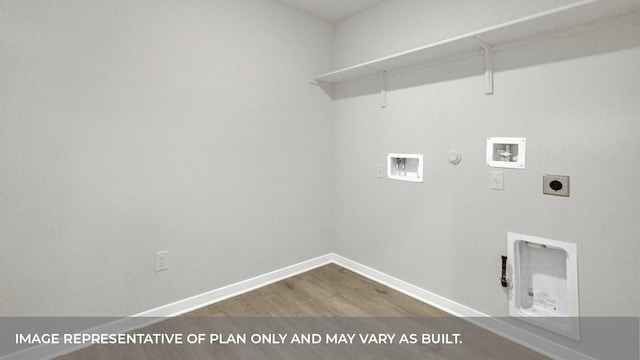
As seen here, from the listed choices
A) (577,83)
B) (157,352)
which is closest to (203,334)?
(157,352)

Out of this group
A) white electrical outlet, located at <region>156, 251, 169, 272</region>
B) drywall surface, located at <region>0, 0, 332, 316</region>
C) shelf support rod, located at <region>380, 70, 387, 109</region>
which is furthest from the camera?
shelf support rod, located at <region>380, 70, 387, 109</region>

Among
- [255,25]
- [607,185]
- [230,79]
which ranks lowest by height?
[607,185]

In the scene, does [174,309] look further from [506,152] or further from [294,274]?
[506,152]

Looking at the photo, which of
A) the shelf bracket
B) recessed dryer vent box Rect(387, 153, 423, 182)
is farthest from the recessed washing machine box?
the shelf bracket

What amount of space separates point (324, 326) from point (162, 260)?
122 centimetres

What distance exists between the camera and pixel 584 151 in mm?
1618

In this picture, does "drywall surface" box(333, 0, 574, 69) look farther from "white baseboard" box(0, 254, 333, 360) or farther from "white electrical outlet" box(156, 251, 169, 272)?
"white electrical outlet" box(156, 251, 169, 272)

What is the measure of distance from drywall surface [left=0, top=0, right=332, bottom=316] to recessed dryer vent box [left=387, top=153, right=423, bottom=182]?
0.82m

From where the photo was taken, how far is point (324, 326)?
2.08 meters

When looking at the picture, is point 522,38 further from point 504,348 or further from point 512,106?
point 504,348

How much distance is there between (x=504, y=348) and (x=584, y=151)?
1220 millimetres

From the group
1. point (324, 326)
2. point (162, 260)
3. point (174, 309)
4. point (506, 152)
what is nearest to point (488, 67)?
point (506, 152)

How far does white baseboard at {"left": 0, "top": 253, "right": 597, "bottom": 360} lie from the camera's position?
5.72 ft

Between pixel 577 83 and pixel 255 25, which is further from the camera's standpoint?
pixel 255 25
